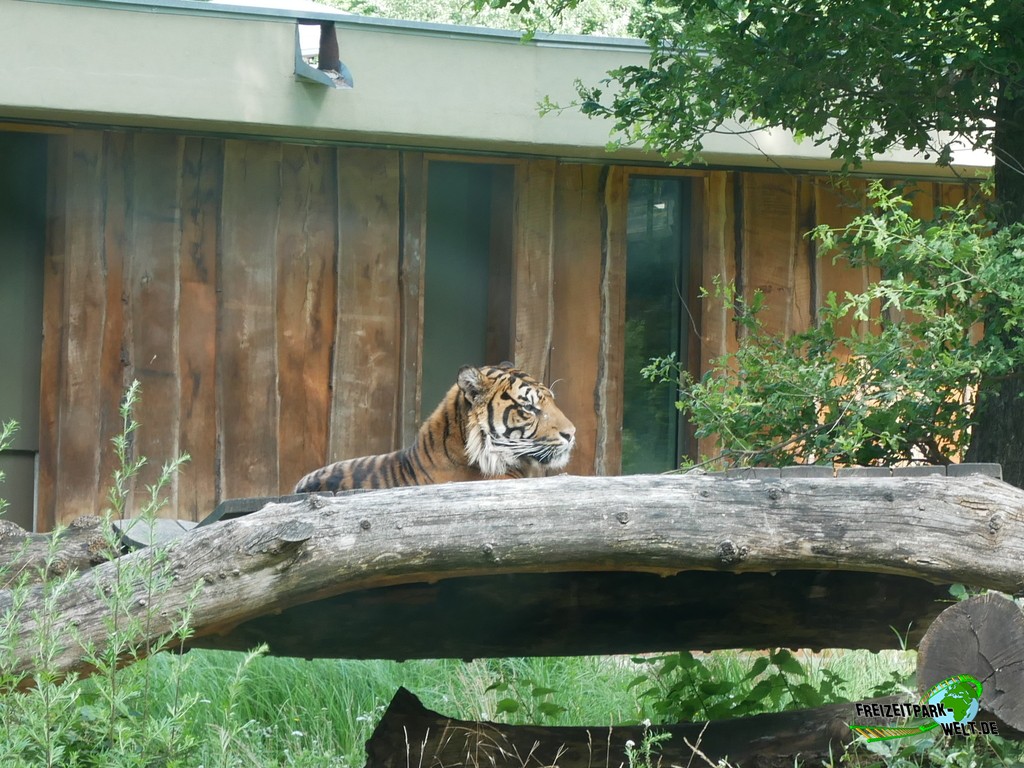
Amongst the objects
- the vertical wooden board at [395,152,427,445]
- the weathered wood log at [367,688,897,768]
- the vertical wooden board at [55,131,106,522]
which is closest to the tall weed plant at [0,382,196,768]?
the weathered wood log at [367,688,897,768]

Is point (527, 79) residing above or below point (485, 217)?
above

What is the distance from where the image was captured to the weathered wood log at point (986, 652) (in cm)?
275

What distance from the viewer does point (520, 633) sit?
3938 mm

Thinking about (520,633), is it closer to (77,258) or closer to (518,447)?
(518,447)

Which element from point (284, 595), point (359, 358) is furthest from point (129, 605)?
point (359, 358)

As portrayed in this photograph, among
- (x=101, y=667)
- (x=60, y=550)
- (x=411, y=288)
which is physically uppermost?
(x=411, y=288)

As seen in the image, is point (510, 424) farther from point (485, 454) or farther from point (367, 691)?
point (367, 691)

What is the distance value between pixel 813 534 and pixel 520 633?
124cm

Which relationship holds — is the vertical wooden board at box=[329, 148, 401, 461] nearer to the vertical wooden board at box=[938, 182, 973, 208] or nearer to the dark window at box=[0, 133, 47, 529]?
the dark window at box=[0, 133, 47, 529]

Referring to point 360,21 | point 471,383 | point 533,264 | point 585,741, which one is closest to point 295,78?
point 360,21

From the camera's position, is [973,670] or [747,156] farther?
[747,156]

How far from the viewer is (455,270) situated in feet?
26.3

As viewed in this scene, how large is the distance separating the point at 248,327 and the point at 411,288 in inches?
38.3

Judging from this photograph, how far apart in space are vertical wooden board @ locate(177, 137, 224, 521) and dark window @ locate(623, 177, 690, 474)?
256cm
